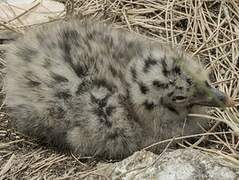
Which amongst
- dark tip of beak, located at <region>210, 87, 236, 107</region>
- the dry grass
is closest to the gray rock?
the dry grass

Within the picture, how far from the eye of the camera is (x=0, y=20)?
414 cm

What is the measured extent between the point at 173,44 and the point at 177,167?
48.8 inches

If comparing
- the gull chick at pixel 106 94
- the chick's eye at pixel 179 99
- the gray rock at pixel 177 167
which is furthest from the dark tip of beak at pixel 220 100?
the gray rock at pixel 177 167

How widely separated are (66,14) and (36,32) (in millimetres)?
661

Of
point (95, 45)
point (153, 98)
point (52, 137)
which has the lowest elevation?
point (52, 137)

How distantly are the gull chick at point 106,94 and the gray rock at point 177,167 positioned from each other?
29 cm

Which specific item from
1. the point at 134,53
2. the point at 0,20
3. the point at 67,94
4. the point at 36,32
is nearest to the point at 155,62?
the point at 134,53

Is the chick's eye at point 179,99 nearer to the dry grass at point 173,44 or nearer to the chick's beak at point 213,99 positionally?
the chick's beak at point 213,99

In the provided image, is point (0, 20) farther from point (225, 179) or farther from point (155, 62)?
point (225, 179)

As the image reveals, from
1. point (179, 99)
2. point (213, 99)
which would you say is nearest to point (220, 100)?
point (213, 99)

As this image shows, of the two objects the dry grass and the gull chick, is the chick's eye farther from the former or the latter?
the dry grass

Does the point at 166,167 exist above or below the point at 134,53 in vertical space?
below

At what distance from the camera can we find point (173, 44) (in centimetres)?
385

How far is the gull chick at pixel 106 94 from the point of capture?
3176mm
